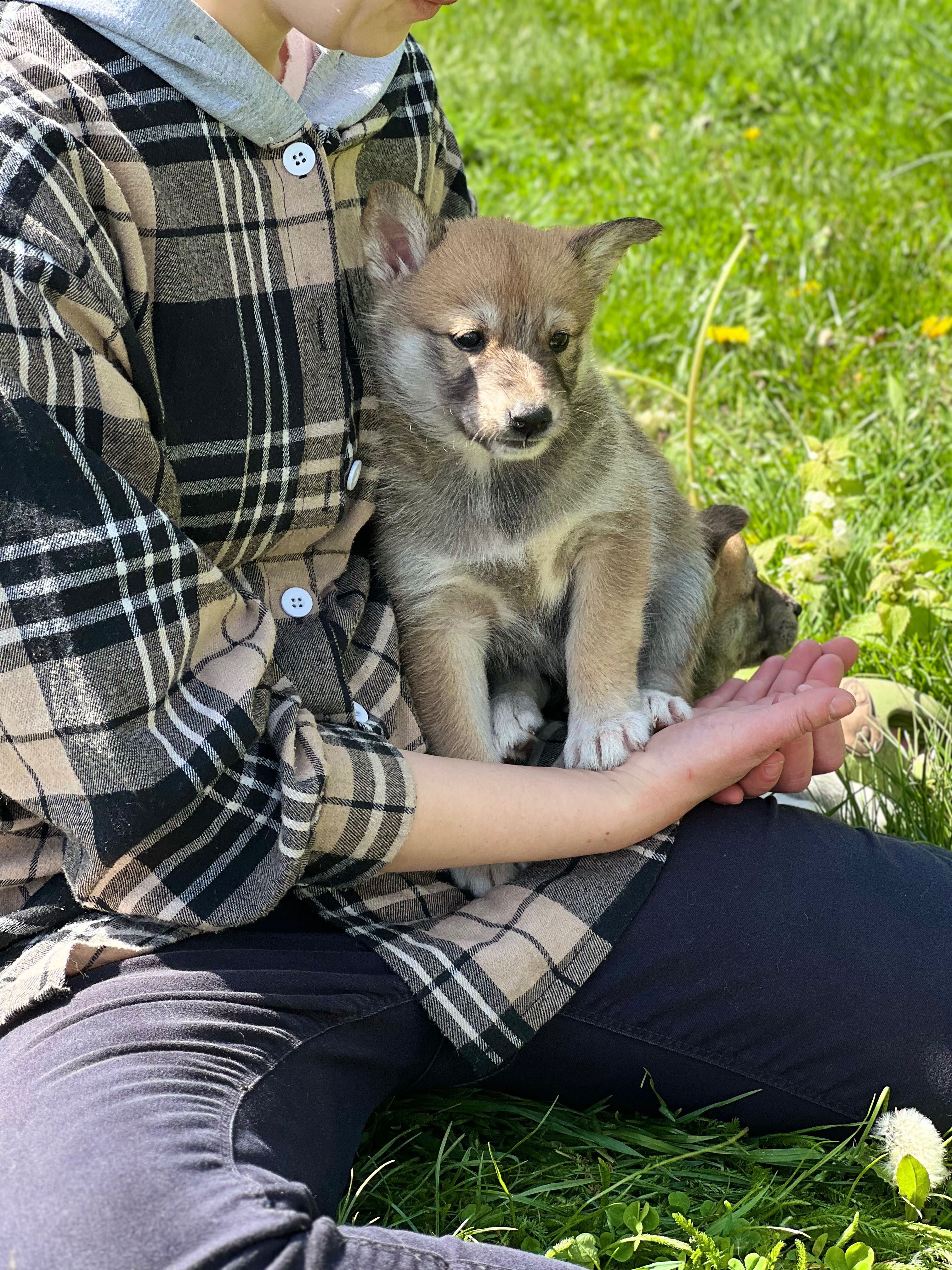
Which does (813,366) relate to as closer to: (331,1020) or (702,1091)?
(702,1091)

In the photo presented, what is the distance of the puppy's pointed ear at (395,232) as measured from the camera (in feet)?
7.20

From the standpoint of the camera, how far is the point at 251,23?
1.88m

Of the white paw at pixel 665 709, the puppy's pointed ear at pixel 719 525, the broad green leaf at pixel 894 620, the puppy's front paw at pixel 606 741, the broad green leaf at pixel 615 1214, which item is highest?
the puppy's pointed ear at pixel 719 525

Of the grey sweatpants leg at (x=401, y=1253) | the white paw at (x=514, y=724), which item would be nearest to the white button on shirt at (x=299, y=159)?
the white paw at (x=514, y=724)

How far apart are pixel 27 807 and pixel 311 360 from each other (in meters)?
0.78

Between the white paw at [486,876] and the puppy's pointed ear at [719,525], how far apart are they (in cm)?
93

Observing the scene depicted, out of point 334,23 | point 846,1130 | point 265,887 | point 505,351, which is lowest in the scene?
point 846,1130

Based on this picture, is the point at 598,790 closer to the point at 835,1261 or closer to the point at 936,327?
the point at 835,1261

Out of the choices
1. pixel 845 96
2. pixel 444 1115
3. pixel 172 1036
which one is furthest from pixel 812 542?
pixel 845 96

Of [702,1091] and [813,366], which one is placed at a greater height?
[813,366]

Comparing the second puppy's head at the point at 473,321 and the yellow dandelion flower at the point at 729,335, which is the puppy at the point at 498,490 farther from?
the yellow dandelion flower at the point at 729,335

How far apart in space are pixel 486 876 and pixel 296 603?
56 centimetres

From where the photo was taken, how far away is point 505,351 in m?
2.34

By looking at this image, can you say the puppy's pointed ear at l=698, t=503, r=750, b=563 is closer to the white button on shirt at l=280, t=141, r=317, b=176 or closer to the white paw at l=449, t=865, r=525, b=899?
the white paw at l=449, t=865, r=525, b=899
